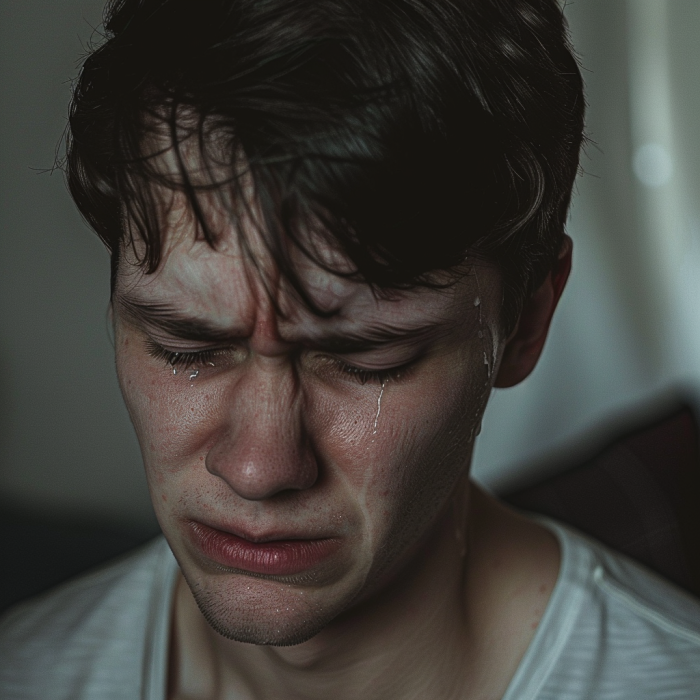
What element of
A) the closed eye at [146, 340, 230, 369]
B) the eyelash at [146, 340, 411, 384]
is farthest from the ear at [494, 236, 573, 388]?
the closed eye at [146, 340, 230, 369]

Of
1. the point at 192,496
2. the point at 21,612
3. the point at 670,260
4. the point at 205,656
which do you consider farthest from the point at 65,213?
the point at 670,260

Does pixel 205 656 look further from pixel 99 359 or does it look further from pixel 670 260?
pixel 670 260

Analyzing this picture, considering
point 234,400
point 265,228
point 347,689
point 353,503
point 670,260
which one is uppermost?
point 265,228

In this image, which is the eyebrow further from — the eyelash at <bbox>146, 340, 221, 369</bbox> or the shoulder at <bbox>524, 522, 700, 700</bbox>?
the shoulder at <bbox>524, 522, 700, 700</bbox>

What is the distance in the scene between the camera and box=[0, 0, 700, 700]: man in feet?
2.55

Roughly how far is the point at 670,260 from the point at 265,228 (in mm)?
1885

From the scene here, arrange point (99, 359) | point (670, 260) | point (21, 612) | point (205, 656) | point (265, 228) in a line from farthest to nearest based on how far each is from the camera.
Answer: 1. point (670, 260)
2. point (99, 359)
3. point (21, 612)
4. point (205, 656)
5. point (265, 228)

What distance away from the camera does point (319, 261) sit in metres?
0.78

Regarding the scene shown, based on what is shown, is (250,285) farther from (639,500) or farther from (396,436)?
(639,500)

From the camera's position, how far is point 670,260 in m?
2.42

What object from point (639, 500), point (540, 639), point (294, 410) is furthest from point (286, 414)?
point (639, 500)

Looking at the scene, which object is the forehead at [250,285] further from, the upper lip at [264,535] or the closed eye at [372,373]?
the upper lip at [264,535]

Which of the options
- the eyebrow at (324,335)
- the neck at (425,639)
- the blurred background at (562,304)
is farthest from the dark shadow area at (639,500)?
the eyebrow at (324,335)

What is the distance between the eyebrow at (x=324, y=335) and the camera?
0.82 m
